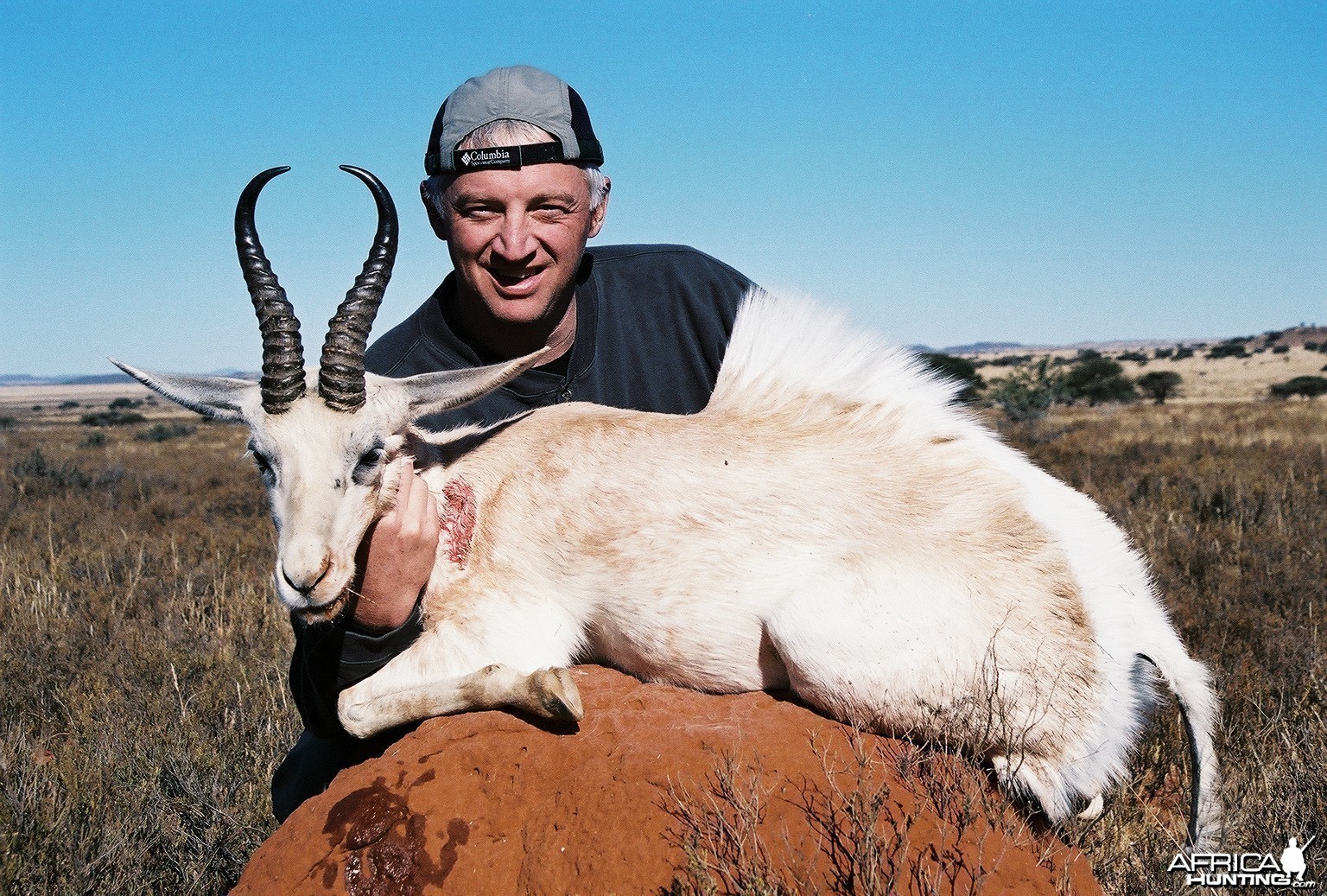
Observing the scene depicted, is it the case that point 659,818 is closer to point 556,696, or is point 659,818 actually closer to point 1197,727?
point 556,696

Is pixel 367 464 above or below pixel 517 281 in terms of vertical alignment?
below

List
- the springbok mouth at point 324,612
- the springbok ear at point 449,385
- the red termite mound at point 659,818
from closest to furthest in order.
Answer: the red termite mound at point 659,818 < the springbok mouth at point 324,612 < the springbok ear at point 449,385

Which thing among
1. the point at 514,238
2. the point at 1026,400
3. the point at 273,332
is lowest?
the point at 1026,400

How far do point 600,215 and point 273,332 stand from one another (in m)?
2.39

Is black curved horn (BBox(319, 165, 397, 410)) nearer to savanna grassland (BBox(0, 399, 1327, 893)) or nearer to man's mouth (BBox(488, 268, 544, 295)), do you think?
man's mouth (BBox(488, 268, 544, 295))

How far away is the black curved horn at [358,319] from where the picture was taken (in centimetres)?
356

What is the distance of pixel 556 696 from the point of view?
10.1 ft

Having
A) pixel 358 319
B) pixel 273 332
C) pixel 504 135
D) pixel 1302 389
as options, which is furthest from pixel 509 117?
pixel 1302 389

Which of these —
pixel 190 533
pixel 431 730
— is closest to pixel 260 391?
pixel 431 730

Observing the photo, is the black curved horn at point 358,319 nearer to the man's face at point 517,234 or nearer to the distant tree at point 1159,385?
the man's face at point 517,234

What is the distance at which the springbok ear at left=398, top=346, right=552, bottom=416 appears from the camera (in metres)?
3.85

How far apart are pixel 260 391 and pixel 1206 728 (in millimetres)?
4010

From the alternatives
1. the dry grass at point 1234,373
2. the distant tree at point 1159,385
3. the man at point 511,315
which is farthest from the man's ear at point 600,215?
the distant tree at point 1159,385

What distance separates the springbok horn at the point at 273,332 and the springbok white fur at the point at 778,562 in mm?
86
